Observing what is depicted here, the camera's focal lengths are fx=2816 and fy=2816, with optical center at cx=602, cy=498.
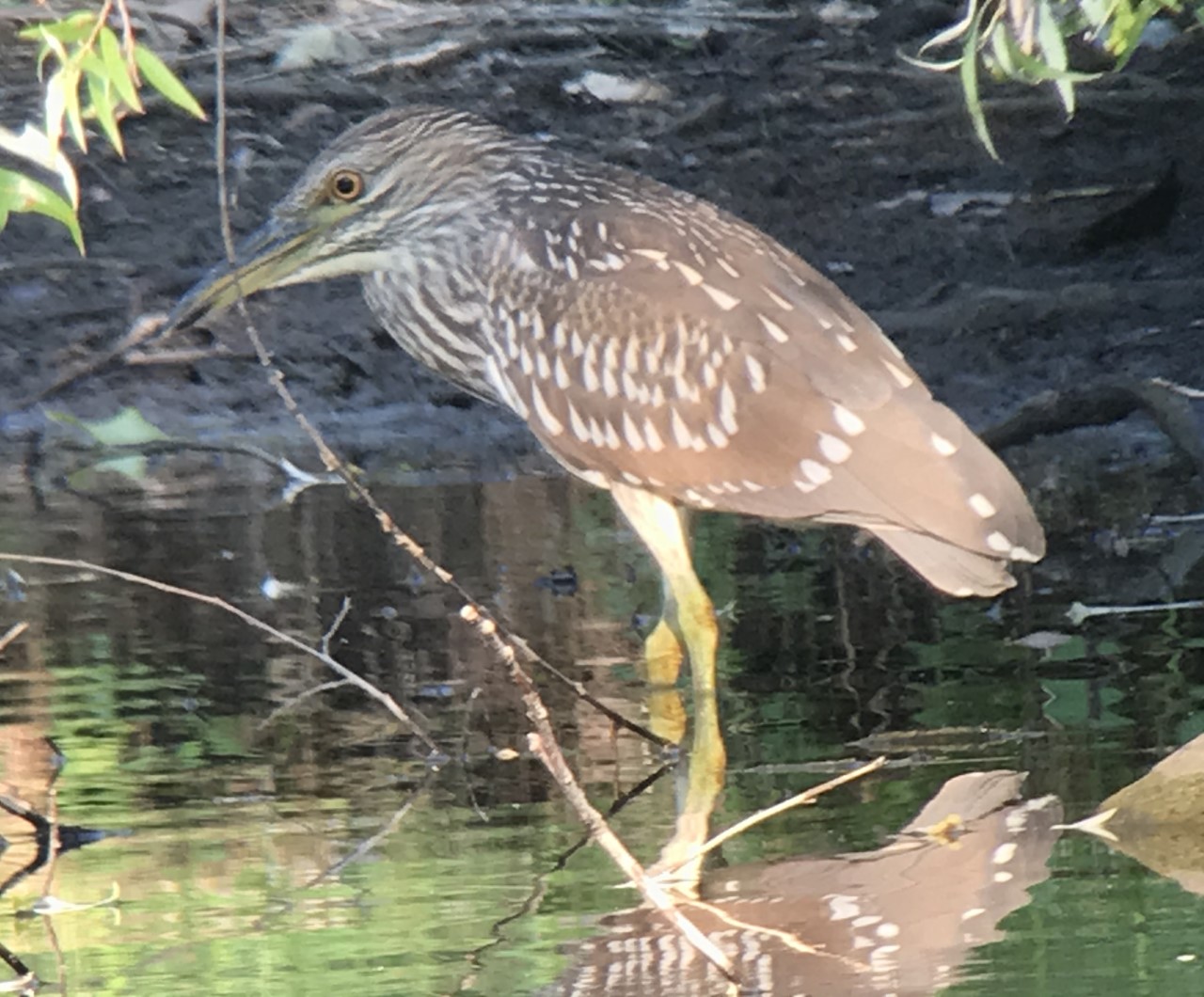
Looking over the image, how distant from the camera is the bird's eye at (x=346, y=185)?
816cm

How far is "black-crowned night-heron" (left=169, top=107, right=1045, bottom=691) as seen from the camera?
661 centimetres

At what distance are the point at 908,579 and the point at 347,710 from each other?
2.15m

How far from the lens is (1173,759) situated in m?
5.06

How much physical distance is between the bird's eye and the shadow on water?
1.21 m

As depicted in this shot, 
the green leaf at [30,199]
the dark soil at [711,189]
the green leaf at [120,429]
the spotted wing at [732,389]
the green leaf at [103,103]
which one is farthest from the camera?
the dark soil at [711,189]

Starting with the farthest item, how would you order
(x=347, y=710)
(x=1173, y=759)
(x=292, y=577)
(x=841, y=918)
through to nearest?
(x=292, y=577) → (x=347, y=710) → (x=1173, y=759) → (x=841, y=918)

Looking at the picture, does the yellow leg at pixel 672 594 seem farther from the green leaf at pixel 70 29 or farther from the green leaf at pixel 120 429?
the green leaf at pixel 120 429

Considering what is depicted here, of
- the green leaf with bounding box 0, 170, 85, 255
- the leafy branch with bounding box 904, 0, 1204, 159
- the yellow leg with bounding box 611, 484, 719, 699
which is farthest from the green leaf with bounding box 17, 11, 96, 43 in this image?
the yellow leg with bounding box 611, 484, 719, 699

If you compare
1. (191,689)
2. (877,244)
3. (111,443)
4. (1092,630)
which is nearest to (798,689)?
(1092,630)

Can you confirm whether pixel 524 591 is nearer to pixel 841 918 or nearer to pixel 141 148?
pixel 841 918

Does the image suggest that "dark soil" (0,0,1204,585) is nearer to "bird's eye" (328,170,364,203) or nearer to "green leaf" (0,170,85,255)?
"bird's eye" (328,170,364,203)

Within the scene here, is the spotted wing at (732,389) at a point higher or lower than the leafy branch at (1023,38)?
lower

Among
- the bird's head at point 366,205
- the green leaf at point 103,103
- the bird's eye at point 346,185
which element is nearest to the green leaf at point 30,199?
the green leaf at point 103,103

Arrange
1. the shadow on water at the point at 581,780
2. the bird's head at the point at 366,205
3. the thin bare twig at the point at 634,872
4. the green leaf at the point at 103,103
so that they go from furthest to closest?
1. the bird's head at the point at 366,205
2. the green leaf at the point at 103,103
3. the shadow on water at the point at 581,780
4. the thin bare twig at the point at 634,872
